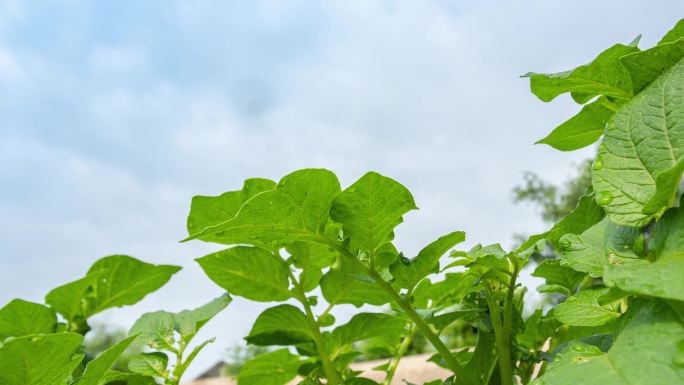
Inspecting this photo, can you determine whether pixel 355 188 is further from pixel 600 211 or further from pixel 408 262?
pixel 600 211

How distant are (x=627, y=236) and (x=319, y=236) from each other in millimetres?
225

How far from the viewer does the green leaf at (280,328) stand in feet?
2.19

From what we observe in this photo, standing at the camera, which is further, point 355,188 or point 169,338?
point 169,338

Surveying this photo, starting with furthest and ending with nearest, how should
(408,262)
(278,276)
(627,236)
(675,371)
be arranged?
1. (278,276)
2. (408,262)
3. (627,236)
4. (675,371)

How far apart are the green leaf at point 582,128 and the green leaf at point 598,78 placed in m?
0.06

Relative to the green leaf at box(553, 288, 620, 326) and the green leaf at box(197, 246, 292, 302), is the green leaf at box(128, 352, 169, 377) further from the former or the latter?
the green leaf at box(553, 288, 620, 326)

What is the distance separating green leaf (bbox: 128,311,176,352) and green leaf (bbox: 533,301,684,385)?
0.47 meters

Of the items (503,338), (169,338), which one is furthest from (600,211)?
(169,338)

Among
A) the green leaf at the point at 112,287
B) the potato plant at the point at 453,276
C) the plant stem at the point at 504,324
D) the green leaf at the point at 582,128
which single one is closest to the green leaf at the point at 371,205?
the potato plant at the point at 453,276

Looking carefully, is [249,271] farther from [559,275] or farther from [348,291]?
[559,275]

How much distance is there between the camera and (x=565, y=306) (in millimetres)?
482

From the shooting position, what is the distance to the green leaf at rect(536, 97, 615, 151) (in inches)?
24.5

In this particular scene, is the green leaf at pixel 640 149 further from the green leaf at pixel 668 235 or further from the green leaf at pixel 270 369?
the green leaf at pixel 270 369

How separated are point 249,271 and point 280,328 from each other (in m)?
0.07
